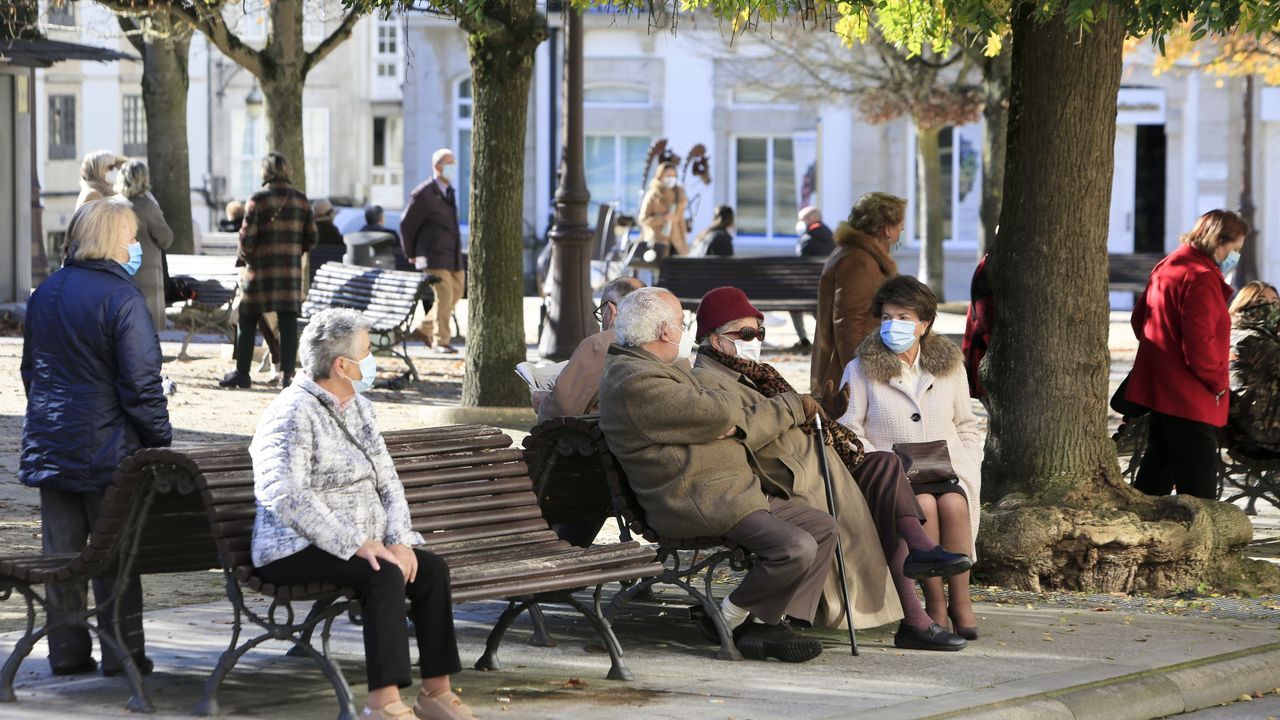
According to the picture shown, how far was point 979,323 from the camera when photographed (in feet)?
31.7

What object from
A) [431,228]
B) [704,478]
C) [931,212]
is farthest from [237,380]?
[931,212]

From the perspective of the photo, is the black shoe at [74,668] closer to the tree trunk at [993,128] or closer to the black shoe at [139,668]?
the black shoe at [139,668]

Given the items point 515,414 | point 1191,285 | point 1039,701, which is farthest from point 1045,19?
point 515,414

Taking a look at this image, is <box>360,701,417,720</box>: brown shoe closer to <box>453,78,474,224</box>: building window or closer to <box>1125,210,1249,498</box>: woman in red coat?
<box>1125,210,1249,498</box>: woman in red coat

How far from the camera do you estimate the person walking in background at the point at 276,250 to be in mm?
15344

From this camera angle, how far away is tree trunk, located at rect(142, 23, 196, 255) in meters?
24.2

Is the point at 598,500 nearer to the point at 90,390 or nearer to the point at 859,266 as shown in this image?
the point at 90,390

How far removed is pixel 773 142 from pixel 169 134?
16358 millimetres

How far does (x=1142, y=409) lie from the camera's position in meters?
9.94

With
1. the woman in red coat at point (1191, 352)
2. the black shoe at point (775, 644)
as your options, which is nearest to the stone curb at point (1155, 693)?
the black shoe at point (775, 644)

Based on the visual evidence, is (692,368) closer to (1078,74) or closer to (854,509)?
(854,509)

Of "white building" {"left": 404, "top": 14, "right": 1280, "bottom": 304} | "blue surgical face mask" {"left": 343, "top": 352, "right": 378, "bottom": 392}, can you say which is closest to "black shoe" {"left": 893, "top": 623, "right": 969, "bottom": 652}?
"blue surgical face mask" {"left": 343, "top": 352, "right": 378, "bottom": 392}

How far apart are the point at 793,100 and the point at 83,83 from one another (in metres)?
23.1

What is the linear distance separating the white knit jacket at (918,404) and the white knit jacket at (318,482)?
7.52 ft
